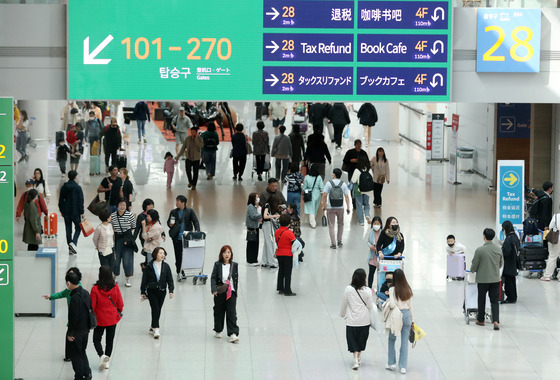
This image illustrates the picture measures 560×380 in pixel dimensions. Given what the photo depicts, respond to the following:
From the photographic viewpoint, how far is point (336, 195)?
18.4 metres

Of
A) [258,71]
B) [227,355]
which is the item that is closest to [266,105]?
[258,71]

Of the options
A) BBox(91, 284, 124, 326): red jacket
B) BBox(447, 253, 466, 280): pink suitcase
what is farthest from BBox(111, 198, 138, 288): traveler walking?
BBox(447, 253, 466, 280): pink suitcase

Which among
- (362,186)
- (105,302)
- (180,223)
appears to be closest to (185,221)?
(180,223)

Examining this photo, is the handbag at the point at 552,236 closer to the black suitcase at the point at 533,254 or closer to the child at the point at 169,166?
the black suitcase at the point at 533,254

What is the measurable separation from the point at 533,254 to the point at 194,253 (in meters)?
5.10

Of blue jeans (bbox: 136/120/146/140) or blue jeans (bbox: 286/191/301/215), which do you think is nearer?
blue jeans (bbox: 286/191/301/215)

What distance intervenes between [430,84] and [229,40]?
3105 mm

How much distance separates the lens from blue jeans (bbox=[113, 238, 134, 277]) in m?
15.9

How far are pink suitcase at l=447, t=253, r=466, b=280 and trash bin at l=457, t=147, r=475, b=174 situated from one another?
424 inches

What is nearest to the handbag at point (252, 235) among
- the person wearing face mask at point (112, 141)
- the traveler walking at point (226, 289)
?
the traveler walking at point (226, 289)

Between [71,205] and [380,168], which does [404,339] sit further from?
[380,168]

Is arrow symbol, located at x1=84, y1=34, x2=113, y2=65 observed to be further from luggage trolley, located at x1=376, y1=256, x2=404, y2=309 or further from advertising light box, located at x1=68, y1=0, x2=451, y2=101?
luggage trolley, located at x1=376, y1=256, x2=404, y2=309

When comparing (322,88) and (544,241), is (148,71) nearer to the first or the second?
(322,88)

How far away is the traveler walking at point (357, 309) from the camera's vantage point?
12.2 metres
